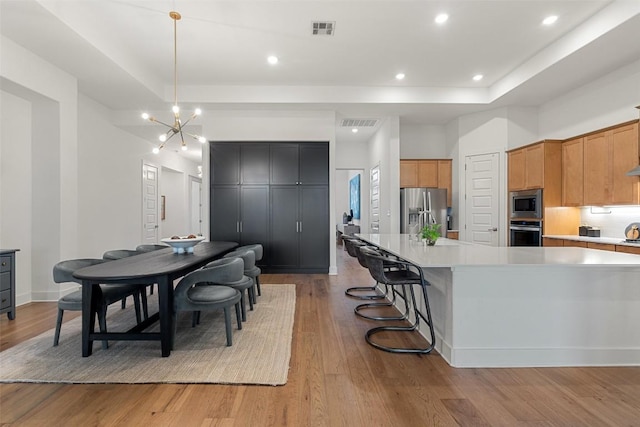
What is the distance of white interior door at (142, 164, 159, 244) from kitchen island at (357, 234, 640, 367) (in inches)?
259

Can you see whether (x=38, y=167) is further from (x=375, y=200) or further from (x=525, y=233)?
(x=525, y=233)

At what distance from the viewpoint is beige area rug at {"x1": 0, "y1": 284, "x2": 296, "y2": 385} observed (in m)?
2.21

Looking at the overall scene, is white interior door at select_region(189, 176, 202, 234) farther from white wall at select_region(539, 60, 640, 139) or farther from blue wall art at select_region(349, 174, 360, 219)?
white wall at select_region(539, 60, 640, 139)

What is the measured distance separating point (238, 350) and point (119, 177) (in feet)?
16.5

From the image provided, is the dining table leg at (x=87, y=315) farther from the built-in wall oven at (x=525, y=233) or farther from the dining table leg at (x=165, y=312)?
the built-in wall oven at (x=525, y=233)

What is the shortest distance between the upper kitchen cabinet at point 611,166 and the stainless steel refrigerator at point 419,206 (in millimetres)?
2289

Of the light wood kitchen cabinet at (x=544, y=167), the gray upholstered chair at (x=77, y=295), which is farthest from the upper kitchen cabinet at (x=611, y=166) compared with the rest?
the gray upholstered chair at (x=77, y=295)

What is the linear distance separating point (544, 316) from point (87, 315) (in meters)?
3.59

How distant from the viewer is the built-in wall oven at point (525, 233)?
4.87 meters

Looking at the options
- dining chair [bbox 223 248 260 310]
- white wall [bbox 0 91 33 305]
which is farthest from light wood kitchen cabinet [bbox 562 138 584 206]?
white wall [bbox 0 91 33 305]

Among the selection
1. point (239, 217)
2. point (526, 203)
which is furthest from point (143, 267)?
point (526, 203)

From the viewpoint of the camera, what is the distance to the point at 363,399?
1.98 m

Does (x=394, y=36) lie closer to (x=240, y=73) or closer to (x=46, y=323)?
(x=240, y=73)

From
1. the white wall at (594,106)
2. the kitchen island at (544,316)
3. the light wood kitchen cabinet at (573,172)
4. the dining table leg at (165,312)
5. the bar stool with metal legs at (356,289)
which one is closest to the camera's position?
the kitchen island at (544,316)
